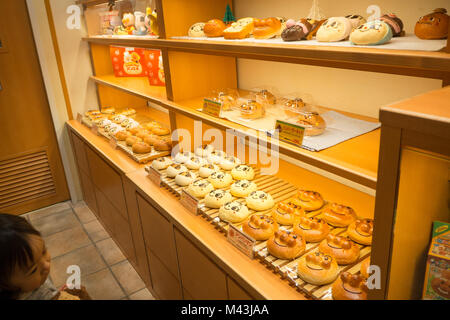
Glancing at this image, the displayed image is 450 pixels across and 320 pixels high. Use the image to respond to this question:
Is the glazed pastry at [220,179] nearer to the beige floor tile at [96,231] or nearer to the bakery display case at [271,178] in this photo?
the bakery display case at [271,178]

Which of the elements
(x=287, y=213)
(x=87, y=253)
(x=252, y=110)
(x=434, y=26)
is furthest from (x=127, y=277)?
(x=434, y=26)

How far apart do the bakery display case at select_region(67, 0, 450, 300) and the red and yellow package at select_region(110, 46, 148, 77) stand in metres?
0.39

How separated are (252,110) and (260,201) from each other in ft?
1.40

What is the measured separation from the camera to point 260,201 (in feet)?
5.49

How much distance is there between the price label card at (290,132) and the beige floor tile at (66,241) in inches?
92.9

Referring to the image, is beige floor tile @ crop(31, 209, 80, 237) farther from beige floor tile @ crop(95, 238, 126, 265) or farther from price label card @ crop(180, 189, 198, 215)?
price label card @ crop(180, 189, 198, 215)

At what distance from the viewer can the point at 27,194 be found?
11.7ft

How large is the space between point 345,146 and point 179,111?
1022 mm

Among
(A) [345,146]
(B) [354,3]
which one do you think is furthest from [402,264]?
(B) [354,3]

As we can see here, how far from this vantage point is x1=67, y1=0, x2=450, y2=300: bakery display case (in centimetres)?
85

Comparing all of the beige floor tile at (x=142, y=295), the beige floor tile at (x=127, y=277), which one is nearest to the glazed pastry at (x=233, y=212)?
the beige floor tile at (x=142, y=295)

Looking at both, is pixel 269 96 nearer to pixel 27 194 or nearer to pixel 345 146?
pixel 345 146

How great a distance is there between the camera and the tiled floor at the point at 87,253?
8.37ft

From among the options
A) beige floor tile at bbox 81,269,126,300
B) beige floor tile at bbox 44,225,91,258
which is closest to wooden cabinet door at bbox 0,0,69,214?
beige floor tile at bbox 44,225,91,258
